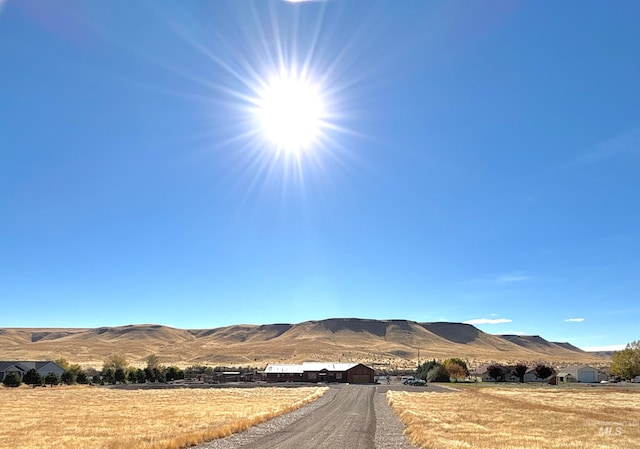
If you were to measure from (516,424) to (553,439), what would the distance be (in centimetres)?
835

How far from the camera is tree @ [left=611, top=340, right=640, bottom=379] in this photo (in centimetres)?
13062

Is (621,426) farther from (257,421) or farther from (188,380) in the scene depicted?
(188,380)

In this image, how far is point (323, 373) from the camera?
131250 millimetres

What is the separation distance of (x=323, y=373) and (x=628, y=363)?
252ft

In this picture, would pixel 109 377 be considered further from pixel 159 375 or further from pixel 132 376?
pixel 159 375

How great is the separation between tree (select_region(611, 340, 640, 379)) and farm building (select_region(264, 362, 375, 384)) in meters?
64.1

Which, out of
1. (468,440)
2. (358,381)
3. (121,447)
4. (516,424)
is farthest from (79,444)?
(358,381)

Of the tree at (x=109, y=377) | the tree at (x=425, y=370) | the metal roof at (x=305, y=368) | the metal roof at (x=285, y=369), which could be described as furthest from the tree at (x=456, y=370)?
the tree at (x=109, y=377)

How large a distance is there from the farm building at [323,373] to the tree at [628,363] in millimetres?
64110

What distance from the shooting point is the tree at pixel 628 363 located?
130625mm

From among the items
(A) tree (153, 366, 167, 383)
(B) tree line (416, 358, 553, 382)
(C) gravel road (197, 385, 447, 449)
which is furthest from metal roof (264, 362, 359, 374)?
(C) gravel road (197, 385, 447, 449)

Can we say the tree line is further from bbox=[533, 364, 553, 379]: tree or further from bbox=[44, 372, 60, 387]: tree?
bbox=[44, 372, 60, 387]: tree

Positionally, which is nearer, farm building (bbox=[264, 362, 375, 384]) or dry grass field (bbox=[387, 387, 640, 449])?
dry grass field (bbox=[387, 387, 640, 449])

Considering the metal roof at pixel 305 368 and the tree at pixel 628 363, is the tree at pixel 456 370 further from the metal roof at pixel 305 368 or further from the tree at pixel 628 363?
the tree at pixel 628 363
